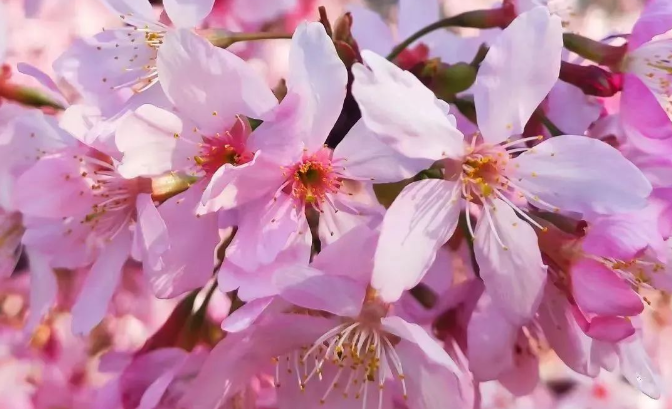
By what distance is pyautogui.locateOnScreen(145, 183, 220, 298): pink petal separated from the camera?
372 mm

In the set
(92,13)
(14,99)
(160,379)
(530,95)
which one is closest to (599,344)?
(530,95)

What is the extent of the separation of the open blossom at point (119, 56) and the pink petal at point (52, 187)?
0.06 metres

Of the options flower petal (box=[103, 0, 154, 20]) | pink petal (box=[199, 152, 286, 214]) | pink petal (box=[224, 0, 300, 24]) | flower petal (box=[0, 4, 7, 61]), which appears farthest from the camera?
pink petal (box=[224, 0, 300, 24])

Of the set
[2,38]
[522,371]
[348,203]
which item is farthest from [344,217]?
[2,38]

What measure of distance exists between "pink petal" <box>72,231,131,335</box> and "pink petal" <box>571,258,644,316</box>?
287mm

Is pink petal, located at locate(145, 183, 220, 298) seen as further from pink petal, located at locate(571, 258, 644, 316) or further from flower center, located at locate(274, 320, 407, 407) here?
pink petal, located at locate(571, 258, 644, 316)

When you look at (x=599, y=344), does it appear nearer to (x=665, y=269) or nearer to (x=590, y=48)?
(x=665, y=269)

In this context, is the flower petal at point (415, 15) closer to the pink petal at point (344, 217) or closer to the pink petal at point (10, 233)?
the pink petal at point (344, 217)

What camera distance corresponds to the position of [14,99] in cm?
52

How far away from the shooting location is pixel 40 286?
488 mm

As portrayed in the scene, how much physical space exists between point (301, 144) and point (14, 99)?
0.31 meters

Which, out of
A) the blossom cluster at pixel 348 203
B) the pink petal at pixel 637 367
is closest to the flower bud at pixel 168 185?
the blossom cluster at pixel 348 203

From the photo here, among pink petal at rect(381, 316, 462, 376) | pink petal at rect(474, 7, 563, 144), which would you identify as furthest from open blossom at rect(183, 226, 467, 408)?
pink petal at rect(474, 7, 563, 144)

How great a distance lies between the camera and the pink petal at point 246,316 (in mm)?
331
